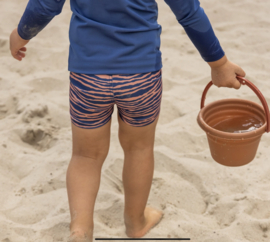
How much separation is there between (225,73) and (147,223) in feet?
2.45

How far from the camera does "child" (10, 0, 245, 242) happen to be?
1.16 m

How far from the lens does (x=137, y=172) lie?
1.49 m

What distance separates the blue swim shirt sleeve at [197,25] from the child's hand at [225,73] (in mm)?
46

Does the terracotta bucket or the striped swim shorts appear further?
the terracotta bucket

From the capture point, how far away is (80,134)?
4.40 ft

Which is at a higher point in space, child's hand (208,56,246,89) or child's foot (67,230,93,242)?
child's hand (208,56,246,89)

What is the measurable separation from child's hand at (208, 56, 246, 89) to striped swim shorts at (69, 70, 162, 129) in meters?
0.22

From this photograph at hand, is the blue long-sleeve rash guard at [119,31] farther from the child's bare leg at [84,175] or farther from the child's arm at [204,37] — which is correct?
the child's bare leg at [84,175]

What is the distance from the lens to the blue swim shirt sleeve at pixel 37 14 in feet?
4.01

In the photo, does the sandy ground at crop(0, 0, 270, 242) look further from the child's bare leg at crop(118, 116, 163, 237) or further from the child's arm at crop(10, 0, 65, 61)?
the child's arm at crop(10, 0, 65, 61)

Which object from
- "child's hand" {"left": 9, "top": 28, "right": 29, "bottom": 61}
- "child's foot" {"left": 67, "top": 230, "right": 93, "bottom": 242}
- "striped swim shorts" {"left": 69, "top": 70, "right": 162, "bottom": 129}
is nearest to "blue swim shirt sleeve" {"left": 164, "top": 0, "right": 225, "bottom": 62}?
"striped swim shorts" {"left": 69, "top": 70, "right": 162, "bottom": 129}

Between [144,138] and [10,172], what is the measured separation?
0.85 m

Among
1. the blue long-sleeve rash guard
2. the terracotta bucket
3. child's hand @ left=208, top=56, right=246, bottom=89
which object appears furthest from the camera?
the terracotta bucket

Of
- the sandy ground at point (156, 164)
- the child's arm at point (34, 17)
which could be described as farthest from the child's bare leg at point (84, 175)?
the child's arm at point (34, 17)
